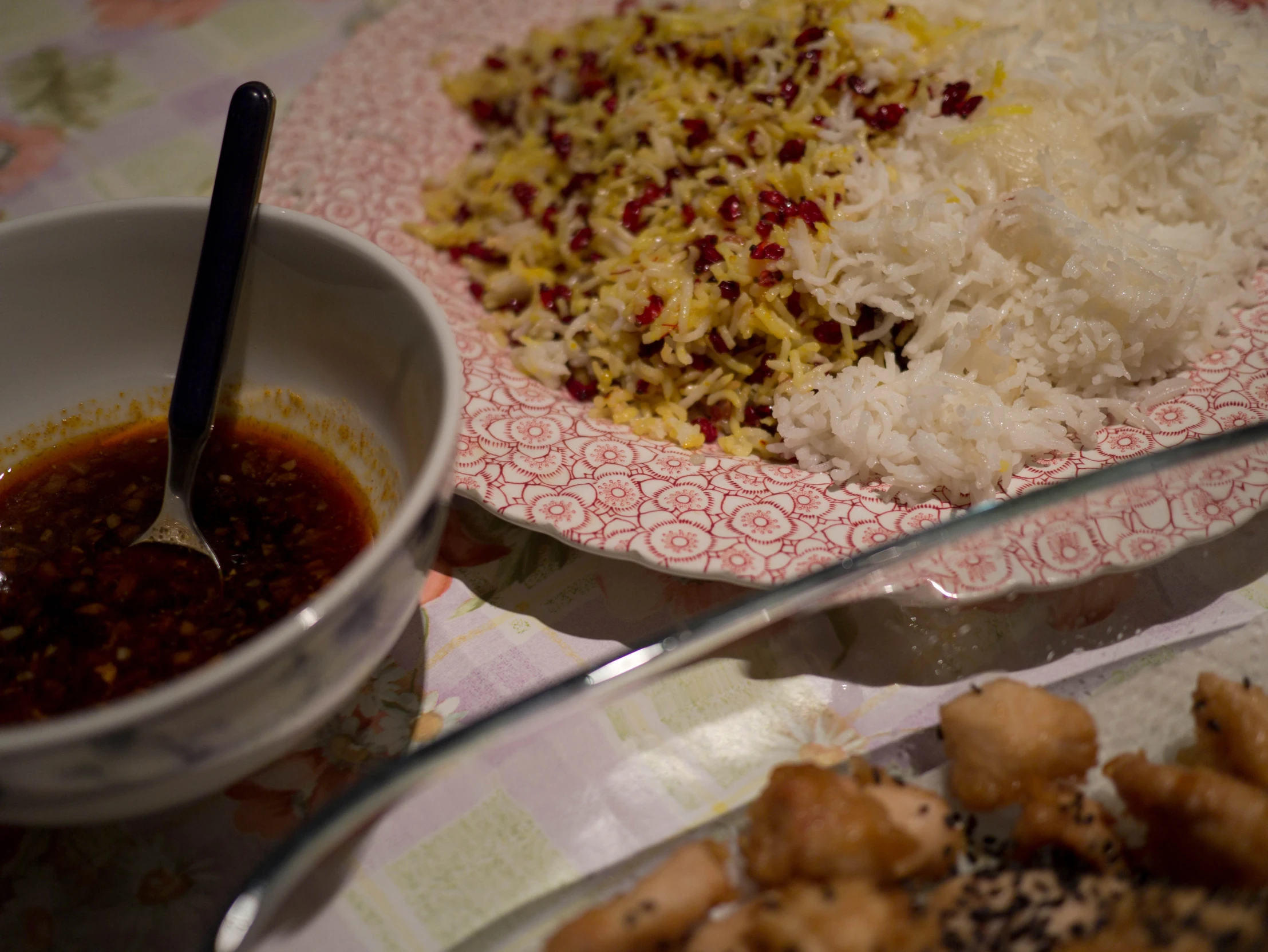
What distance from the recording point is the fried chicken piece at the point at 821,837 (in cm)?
103

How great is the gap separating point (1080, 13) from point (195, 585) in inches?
91.4

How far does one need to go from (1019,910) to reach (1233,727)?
0.39m

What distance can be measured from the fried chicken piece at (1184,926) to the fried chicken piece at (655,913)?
386 mm

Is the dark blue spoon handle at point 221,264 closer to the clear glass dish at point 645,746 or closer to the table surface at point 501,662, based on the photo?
the table surface at point 501,662

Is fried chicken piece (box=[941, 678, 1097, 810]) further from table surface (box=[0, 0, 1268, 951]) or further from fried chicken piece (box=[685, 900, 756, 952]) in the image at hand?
fried chicken piece (box=[685, 900, 756, 952])

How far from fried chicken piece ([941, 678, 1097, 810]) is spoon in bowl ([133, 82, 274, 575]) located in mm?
1047

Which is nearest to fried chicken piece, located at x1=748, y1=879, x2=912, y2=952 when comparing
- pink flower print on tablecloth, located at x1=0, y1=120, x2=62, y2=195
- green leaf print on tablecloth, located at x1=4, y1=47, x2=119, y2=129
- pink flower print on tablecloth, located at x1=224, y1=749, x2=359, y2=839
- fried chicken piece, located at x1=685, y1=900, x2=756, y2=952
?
fried chicken piece, located at x1=685, y1=900, x2=756, y2=952

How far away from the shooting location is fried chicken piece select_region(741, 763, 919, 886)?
1.03m

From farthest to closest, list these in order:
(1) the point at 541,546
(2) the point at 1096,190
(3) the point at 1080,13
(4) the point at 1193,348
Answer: (3) the point at 1080,13 < (2) the point at 1096,190 < (4) the point at 1193,348 < (1) the point at 541,546

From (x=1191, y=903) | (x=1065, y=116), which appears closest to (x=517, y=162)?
(x=1065, y=116)

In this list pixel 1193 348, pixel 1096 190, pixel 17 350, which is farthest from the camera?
pixel 1096 190

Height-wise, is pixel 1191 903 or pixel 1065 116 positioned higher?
pixel 1065 116

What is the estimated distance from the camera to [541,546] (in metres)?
1.67

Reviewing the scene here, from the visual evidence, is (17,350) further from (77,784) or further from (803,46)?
(803,46)
